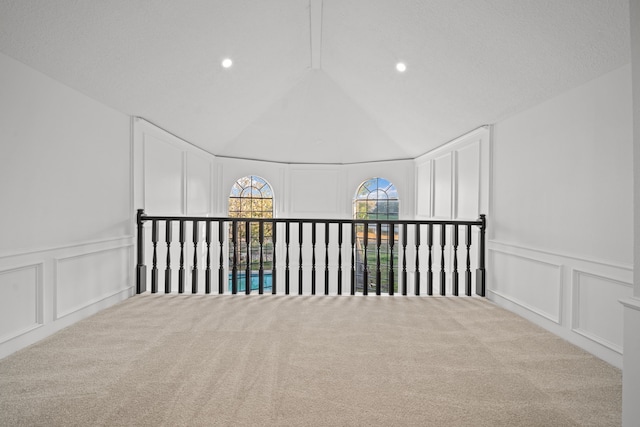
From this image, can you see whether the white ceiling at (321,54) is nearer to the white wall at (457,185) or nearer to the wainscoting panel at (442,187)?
the white wall at (457,185)

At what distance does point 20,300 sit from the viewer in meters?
2.87

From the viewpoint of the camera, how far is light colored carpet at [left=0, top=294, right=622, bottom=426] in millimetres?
1907

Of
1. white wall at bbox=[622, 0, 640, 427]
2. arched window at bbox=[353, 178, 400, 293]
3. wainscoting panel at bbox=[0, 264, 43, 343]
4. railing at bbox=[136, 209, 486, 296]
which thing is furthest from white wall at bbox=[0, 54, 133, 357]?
arched window at bbox=[353, 178, 400, 293]

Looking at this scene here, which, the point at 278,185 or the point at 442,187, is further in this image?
the point at 278,185

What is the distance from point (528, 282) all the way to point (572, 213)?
93cm

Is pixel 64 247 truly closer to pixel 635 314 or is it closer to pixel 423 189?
pixel 635 314

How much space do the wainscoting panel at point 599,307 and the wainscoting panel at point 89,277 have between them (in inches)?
176

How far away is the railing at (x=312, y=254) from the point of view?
453 centimetres

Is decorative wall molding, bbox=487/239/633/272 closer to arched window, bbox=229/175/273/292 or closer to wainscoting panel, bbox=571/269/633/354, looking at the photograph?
wainscoting panel, bbox=571/269/633/354

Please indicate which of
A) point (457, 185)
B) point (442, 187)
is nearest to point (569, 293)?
point (457, 185)

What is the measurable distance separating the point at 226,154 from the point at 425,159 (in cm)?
413

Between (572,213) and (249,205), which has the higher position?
(249,205)

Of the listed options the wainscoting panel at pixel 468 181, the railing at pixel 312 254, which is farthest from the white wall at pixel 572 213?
the railing at pixel 312 254

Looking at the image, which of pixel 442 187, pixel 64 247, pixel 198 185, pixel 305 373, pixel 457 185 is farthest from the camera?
pixel 198 185
